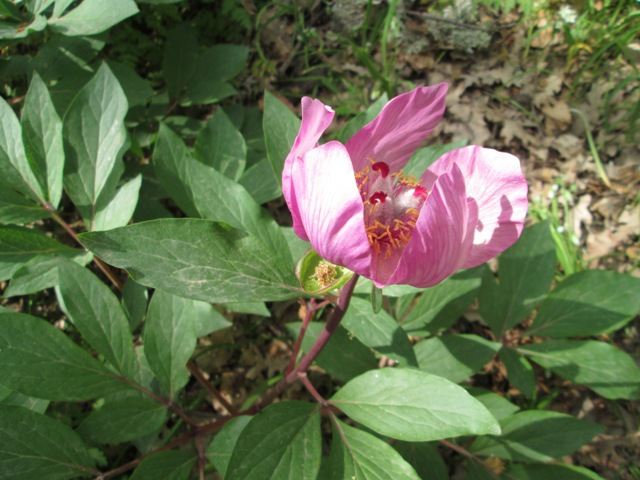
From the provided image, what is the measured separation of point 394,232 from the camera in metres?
1.09

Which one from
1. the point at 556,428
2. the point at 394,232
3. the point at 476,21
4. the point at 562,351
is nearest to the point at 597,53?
the point at 476,21

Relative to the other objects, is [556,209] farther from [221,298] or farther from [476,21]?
[221,298]

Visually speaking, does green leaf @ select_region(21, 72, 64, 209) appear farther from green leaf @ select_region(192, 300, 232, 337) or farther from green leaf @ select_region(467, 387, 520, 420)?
green leaf @ select_region(467, 387, 520, 420)

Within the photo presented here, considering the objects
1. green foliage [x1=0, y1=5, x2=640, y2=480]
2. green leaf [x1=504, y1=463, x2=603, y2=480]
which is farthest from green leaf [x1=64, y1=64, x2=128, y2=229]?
green leaf [x1=504, y1=463, x2=603, y2=480]

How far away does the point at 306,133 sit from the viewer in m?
0.97

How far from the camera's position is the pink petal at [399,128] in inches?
40.9

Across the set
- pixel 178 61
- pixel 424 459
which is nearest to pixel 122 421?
pixel 424 459

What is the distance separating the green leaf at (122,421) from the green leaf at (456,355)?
829 millimetres

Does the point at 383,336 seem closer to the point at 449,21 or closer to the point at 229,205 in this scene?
the point at 229,205

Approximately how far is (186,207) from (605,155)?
104 inches

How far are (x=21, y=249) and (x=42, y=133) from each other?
0.34 meters

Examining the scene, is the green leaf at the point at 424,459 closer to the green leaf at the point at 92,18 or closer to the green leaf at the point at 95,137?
the green leaf at the point at 95,137

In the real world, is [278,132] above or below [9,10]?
below

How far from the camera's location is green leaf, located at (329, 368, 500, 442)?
40.5 inches
